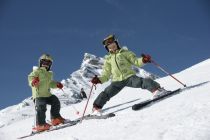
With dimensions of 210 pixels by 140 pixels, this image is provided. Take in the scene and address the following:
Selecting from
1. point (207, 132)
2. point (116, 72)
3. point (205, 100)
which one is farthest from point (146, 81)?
point (207, 132)

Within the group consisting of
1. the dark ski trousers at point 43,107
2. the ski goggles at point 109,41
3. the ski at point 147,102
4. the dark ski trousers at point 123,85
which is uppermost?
the ski goggles at point 109,41

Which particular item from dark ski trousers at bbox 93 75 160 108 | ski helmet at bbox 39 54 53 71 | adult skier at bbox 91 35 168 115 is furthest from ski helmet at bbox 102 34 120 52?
ski helmet at bbox 39 54 53 71

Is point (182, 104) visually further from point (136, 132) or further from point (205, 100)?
point (136, 132)

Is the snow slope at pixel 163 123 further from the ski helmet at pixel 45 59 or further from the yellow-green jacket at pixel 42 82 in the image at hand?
the ski helmet at pixel 45 59

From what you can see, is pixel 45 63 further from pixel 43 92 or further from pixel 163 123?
pixel 163 123

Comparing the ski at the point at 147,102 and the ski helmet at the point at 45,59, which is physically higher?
the ski helmet at the point at 45,59

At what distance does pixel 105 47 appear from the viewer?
37.5 feet

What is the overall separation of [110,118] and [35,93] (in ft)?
13.3

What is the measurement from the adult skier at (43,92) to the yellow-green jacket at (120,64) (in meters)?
1.98

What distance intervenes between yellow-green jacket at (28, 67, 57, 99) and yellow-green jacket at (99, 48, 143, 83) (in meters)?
2.01

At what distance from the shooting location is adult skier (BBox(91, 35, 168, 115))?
10457 mm

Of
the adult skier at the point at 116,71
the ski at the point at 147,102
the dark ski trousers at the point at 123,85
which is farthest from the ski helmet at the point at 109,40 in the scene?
the ski at the point at 147,102

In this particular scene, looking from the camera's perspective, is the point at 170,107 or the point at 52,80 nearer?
the point at 170,107

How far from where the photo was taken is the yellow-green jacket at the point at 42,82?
39.8ft
